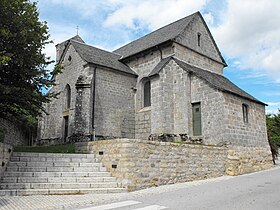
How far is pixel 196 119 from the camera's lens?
56.4 ft

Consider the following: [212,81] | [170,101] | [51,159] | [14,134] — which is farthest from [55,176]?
[14,134]

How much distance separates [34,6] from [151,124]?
10326mm

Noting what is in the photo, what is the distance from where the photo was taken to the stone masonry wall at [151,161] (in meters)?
10.4

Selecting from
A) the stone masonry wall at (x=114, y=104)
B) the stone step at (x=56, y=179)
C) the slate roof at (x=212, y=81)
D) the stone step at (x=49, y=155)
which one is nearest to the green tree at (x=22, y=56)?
the stone step at (x=49, y=155)

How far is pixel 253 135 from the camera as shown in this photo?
17.2 m

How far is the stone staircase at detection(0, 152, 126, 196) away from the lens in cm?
902

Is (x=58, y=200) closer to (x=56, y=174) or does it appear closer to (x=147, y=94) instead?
(x=56, y=174)

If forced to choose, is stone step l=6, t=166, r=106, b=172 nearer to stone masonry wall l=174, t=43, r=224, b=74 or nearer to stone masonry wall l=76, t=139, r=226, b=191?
stone masonry wall l=76, t=139, r=226, b=191

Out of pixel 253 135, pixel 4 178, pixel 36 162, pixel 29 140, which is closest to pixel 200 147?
pixel 253 135

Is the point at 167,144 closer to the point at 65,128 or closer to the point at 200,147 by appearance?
the point at 200,147

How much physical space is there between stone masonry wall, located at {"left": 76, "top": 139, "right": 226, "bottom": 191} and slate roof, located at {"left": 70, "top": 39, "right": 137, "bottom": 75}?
8364 mm

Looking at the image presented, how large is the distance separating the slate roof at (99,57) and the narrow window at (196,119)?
6.24 meters

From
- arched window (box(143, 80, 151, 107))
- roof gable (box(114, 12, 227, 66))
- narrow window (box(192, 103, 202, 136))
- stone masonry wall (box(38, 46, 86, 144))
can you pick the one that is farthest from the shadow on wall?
narrow window (box(192, 103, 202, 136))

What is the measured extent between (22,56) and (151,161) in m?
6.33
